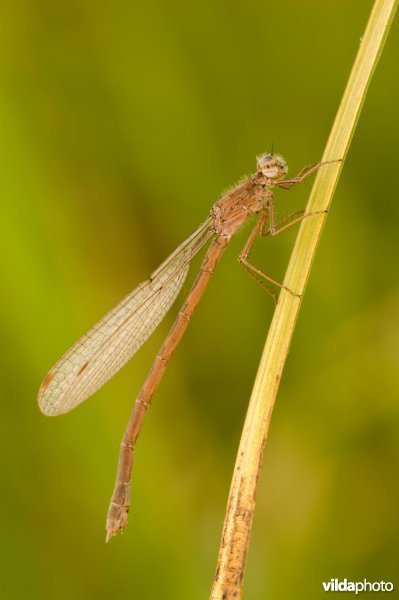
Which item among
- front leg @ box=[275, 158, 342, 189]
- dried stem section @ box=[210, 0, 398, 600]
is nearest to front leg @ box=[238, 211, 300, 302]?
front leg @ box=[275, 158, 342, 189]

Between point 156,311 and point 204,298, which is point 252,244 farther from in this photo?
point 156,311

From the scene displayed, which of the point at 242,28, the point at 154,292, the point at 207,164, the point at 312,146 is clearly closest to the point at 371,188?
the point at 312,146

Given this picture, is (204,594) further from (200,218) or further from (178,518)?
(200,218)

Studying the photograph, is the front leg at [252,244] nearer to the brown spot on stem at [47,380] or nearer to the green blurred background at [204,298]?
the green blurred background at [204,298]

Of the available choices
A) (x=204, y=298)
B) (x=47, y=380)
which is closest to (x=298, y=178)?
(x=204, y=298)

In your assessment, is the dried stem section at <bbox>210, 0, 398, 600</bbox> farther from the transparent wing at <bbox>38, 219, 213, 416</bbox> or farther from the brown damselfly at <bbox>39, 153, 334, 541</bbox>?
the transparent wing at <bbox>38, 219, 213, 416</bbox>

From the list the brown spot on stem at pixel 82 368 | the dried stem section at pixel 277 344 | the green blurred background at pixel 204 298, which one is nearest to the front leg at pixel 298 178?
the green blurred background at pixel 204 298
